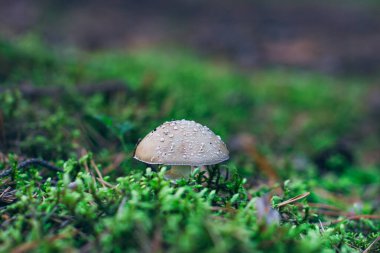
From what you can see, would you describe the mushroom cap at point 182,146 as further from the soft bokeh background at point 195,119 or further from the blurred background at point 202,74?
the blurred background at point 202,74

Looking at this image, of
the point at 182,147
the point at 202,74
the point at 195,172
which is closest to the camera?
the point at 182,147

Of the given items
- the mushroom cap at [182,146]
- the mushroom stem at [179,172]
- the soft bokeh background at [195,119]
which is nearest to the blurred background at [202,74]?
the soft bokeh background at [195,119]

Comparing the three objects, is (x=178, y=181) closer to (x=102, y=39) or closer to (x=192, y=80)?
(x=192, y=80)

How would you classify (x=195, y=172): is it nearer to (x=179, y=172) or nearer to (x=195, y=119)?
(x=179, y=172)

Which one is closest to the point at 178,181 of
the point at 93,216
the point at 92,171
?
the point at 93,216

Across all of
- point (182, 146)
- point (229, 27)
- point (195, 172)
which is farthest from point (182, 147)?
point (229, 27)

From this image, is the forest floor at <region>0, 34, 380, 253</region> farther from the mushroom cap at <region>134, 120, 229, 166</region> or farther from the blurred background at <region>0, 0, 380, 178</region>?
the mushroom cap at <region>134, 120, 229, 166</region>
